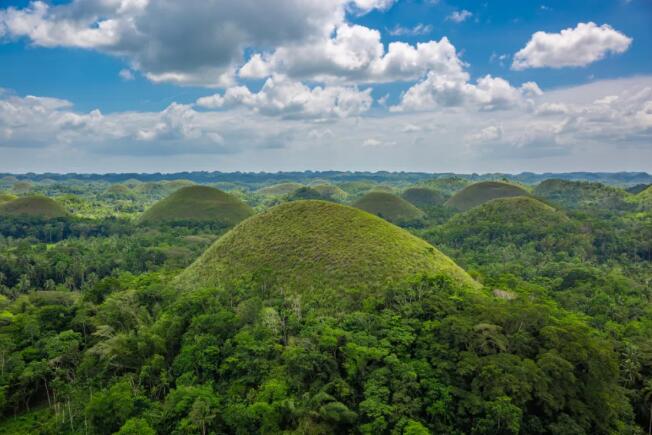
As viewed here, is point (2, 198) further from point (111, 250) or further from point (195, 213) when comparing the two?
point (111, 250)

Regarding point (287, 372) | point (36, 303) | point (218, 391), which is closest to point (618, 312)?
point (287, 372)

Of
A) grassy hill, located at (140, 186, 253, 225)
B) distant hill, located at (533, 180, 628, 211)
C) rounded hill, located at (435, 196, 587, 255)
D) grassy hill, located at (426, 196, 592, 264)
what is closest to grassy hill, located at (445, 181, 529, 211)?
distant hill, located at (533, 180, 628, 211)

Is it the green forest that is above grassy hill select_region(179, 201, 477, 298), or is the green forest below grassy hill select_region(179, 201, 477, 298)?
below

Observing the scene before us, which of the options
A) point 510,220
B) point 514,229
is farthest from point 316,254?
point 510,220

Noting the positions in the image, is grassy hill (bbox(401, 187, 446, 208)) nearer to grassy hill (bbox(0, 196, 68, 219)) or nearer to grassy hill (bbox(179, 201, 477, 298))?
grassy hill (bbox(0, 196, 68, 219))

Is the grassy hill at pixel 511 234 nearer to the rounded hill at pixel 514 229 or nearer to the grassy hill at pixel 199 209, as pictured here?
the rounded hill at pixel 514 229

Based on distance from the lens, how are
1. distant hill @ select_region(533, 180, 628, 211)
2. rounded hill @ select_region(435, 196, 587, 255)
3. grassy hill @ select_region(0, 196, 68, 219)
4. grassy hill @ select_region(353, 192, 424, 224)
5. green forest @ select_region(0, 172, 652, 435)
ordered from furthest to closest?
1. distant hill @ select_region(533, 180, 628, 211)
2. grassy hill @ select_region(353, 192, 424, 224)
3. grassy hill @ select_region(0, 196, 68, 219)
4. rounded hill @ select_region(435, 196, 587, 255)
5. green forest @ select_region(0, 172, 652, 435)
